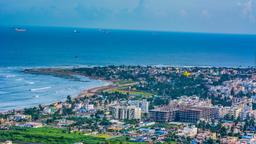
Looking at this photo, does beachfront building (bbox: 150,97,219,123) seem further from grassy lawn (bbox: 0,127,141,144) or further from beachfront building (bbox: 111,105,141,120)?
grassy lawn (bbox: 0,127,141,144)

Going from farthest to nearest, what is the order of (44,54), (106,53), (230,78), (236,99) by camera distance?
(106,53), (44,54), (230,78), (236,99)

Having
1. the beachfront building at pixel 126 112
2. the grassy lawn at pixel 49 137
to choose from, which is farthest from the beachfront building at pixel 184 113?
the grassy lawn at pixel 49 137

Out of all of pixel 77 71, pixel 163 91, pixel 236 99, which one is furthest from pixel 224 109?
pixel 77 71

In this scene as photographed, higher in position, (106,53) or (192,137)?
(106,53)

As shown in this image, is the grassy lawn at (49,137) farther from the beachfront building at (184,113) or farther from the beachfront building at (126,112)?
the beachfront building at (184,113)

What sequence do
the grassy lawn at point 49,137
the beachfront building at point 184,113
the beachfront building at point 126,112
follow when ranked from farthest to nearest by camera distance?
the beachfront building at point 126,112 < the beachfront building at point 184,113 < the grassy lawn at point 49,137

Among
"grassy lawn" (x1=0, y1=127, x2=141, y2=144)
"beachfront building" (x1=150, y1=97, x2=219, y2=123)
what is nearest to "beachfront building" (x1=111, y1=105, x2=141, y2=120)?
"beachfront building" (x1=150, y1=97, x2=219, y2=123)

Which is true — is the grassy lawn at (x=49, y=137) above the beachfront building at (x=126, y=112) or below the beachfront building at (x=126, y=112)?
below

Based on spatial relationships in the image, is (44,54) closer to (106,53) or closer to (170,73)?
(106,53)
